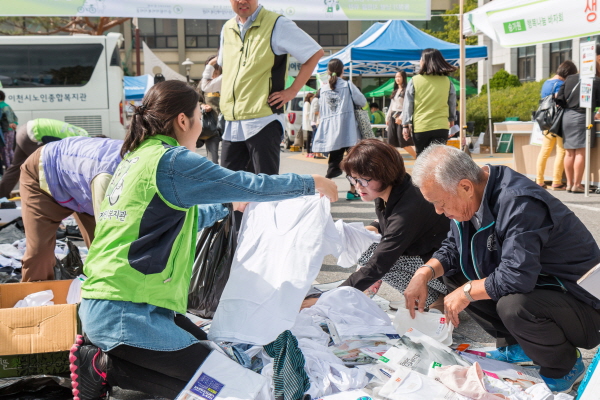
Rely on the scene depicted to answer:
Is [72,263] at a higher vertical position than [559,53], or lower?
lower

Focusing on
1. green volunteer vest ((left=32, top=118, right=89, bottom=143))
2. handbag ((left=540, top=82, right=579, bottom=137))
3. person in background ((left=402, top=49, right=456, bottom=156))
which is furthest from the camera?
handbag ((left=540, top=82, right=579, bottom=137))

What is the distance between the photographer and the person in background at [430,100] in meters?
7.40

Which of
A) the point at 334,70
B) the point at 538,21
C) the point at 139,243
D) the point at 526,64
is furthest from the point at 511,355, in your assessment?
the point at 526,64

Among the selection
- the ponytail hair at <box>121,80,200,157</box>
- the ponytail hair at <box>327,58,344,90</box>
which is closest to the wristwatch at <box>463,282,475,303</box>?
the ponytail hair at <box>121,80,200,157</box>

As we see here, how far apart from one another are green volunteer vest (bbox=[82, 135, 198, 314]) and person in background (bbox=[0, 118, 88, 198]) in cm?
297

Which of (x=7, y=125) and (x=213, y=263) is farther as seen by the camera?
(x=7, y=125)

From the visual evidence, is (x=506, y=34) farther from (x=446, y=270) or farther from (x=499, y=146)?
(x=499, y=146)

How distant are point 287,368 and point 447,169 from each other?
1.02 metres

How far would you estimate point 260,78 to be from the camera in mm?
4621

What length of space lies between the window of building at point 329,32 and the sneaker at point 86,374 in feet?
125

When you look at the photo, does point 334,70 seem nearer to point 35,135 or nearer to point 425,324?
point 35,135

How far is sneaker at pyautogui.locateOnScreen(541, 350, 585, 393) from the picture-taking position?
273cm

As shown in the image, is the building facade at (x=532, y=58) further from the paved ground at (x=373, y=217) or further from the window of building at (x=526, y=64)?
the paved ground at (x=373, y=217)

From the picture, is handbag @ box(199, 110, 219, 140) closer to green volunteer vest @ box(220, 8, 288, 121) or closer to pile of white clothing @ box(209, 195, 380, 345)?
green volunteer vest @ box(220, 8, 288, 121)
